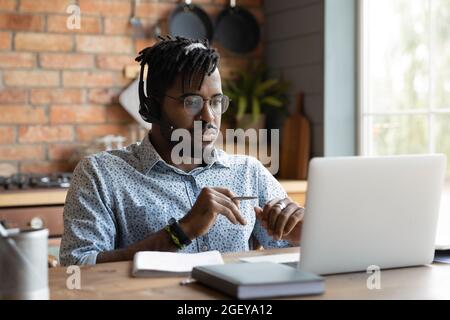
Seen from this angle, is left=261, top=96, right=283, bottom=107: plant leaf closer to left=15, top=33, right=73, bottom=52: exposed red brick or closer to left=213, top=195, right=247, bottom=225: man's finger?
left=15, top=33, right=73, bottom=52: exposed red brick

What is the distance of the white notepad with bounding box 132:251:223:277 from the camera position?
1575mm

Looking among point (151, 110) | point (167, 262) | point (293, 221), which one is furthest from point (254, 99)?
point (167, 262)

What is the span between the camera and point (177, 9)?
3.91 metres

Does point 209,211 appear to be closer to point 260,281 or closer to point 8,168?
point 260,281

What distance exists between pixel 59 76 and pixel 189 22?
78cm

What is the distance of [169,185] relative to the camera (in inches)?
85.1

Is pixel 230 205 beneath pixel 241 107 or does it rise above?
beneath

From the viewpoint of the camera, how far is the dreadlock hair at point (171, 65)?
85.0 inches

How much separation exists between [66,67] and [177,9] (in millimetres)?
695

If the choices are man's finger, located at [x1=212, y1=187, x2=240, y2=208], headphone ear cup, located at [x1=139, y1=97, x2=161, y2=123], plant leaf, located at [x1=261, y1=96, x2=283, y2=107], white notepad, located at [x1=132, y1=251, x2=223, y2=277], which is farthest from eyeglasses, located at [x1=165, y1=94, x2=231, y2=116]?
plant leaf, located at [x1=261, y1=96, x2=283, y2=107]

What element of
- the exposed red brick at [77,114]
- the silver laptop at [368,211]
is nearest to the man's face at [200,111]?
the silver laptop at [368,211]

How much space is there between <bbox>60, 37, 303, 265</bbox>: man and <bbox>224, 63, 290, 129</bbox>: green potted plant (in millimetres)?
1605
